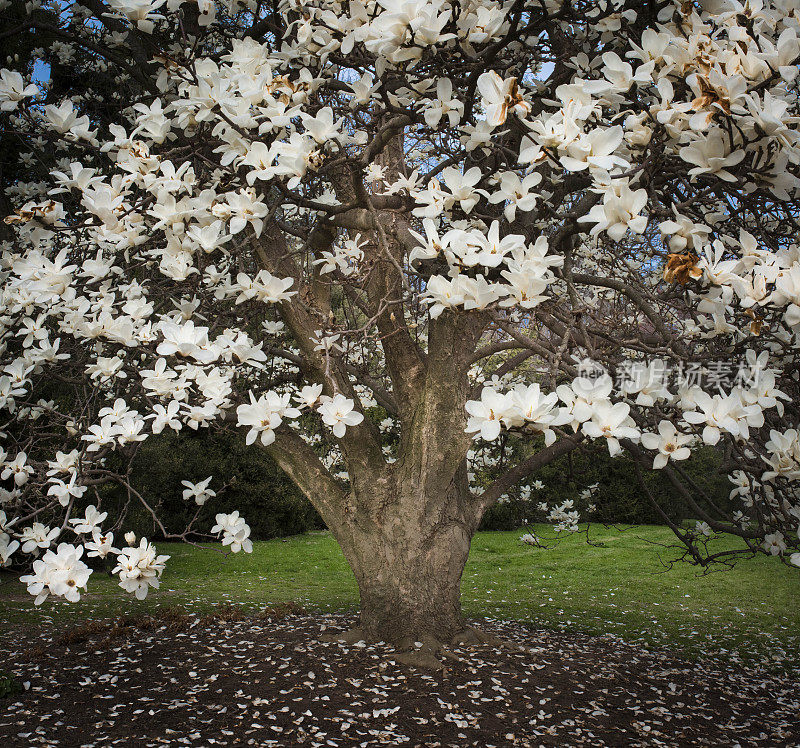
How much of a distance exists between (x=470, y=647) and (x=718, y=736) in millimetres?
1408

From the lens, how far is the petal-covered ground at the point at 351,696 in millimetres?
3025

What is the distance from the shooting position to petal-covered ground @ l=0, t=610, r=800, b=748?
3.03m

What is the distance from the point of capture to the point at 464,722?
310 cm

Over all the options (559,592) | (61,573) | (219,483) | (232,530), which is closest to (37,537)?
(61,573)

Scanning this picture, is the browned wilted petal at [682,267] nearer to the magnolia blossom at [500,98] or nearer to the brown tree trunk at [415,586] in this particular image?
the magnolia blossom at [500,98]

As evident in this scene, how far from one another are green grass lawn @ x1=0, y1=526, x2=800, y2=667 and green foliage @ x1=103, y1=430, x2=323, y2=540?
493 millimetres

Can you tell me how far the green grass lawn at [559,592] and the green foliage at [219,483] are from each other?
0.49 meters

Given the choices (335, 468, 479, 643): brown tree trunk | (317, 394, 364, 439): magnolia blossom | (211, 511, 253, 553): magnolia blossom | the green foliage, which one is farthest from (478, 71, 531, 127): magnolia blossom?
the green foliage

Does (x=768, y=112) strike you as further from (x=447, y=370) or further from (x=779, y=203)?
(x=447, y=370)

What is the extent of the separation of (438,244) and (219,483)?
8303 mm

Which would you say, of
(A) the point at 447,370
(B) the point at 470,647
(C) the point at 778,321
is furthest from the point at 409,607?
(C) the point at 778,321

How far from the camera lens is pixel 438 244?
2092 millimetres

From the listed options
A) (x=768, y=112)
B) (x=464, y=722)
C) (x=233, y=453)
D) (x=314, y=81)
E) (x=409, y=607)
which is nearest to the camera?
(x=768, y=112)

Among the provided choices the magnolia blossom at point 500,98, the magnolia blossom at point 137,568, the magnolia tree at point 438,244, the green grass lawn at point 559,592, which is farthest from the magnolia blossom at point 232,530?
the green grass lawn at point 559,592
